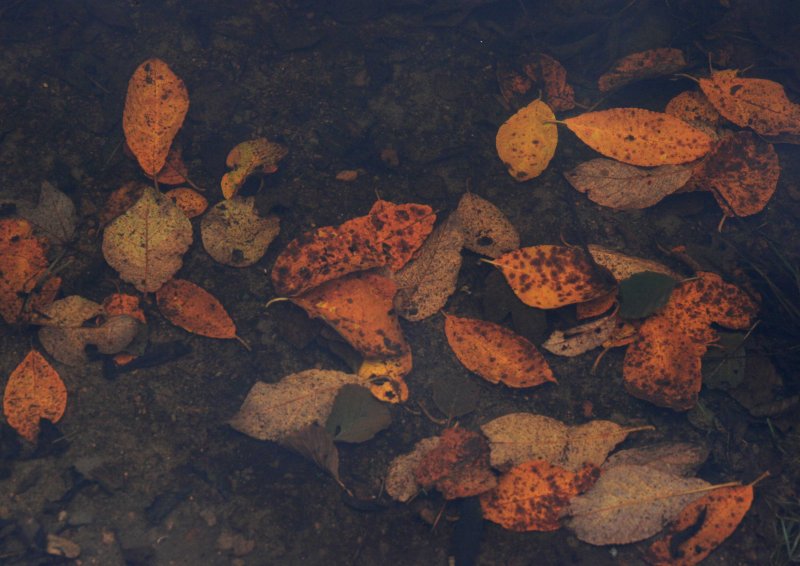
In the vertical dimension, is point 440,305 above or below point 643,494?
above

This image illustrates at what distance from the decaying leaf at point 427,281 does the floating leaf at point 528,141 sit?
523 millimetres

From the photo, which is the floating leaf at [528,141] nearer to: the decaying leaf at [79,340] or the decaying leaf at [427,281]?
the decaying leaf at [427,281]

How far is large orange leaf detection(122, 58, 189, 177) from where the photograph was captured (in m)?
2.62

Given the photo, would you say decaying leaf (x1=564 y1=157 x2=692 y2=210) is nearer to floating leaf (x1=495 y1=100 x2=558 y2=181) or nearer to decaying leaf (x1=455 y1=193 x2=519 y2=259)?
floating leaf (x1=495 y1=100 x2=558 y2=181)

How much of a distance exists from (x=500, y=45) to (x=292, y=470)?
7.28 feet

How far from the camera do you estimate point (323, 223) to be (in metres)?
2.62

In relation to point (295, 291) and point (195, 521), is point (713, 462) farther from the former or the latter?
point (195, 521)

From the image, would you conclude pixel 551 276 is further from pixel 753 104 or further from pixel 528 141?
pixel 753 104

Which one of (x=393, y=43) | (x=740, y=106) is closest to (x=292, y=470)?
(x=393, y=43)

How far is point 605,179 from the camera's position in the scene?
2.67 metres

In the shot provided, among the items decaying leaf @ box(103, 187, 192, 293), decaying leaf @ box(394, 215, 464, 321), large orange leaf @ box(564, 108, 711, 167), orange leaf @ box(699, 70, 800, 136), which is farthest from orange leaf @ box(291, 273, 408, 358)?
orange leaf @ box(699, 70, 800, 136)

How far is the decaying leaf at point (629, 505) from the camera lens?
2250 millimetres

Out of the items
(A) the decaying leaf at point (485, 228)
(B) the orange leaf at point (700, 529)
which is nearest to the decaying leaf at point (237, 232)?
(A) the decaying leaf at point (485, 228)

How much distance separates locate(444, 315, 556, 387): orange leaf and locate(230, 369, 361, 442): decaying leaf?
47 centimetres
